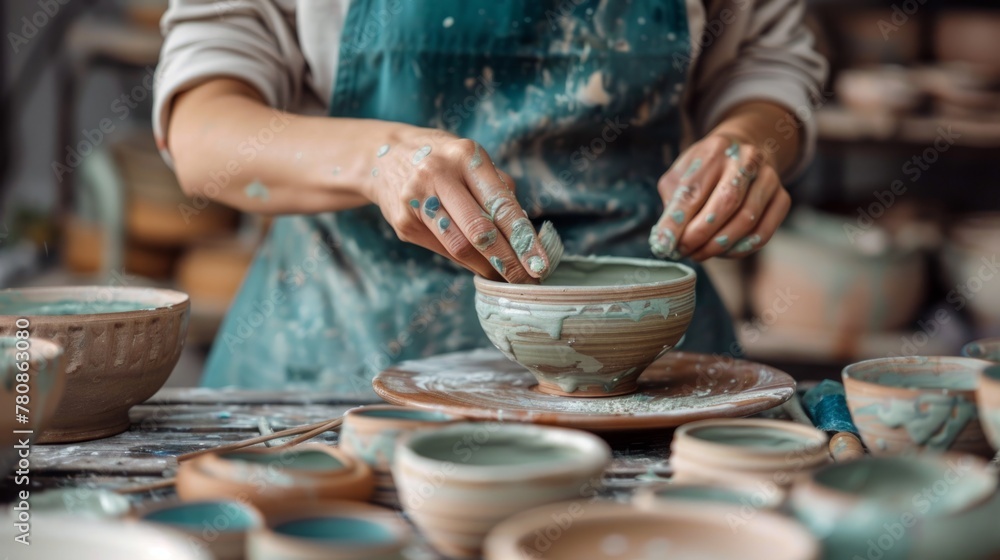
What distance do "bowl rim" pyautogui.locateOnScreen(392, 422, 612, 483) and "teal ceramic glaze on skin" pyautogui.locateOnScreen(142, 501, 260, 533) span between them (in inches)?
4.6

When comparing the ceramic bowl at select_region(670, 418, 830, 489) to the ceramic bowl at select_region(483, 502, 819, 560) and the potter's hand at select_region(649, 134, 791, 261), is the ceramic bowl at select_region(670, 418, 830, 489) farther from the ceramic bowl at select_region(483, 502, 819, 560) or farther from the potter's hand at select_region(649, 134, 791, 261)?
the potter's hand at select_region(649, 134, 791, 261)

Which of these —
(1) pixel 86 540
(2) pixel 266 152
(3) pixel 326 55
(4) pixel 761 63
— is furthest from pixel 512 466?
(4) pixel 761 63

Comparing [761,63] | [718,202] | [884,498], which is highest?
[761,63]

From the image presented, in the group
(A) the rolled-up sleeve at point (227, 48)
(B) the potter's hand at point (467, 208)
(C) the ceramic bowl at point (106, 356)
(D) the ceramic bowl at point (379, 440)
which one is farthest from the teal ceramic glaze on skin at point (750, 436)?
(A) the rolled-up sleeve at point (227, 48)

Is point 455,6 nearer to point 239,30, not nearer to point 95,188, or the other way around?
point 239,30

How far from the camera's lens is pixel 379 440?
91 centimetres

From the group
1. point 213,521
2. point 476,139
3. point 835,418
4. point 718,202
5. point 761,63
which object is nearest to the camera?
point 213,521

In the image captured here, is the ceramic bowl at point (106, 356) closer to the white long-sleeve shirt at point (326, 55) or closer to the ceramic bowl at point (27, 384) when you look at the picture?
the ceramic bowl at point (27, 384)

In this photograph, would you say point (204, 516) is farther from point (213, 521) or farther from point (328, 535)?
point (328, 535)

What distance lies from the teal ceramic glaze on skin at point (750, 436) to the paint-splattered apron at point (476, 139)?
0.71 metres

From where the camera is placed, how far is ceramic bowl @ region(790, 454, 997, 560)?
70 cm

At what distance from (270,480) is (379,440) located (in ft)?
0.41

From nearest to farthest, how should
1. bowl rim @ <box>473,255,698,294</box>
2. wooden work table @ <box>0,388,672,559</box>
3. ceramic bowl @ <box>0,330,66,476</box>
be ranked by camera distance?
ceramic bowl @ <box>0,330,66,476</box>
wooden work table @ <box>0,388,672,559</box>
bowl rim @ <box>473,255,698,294</box>

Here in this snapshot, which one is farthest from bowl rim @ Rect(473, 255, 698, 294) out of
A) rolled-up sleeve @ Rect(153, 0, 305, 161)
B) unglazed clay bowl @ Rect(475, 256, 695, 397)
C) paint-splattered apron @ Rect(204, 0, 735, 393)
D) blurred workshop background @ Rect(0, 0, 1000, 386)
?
blurred workshop background @ Rect(0, 0, 1000, 386)
